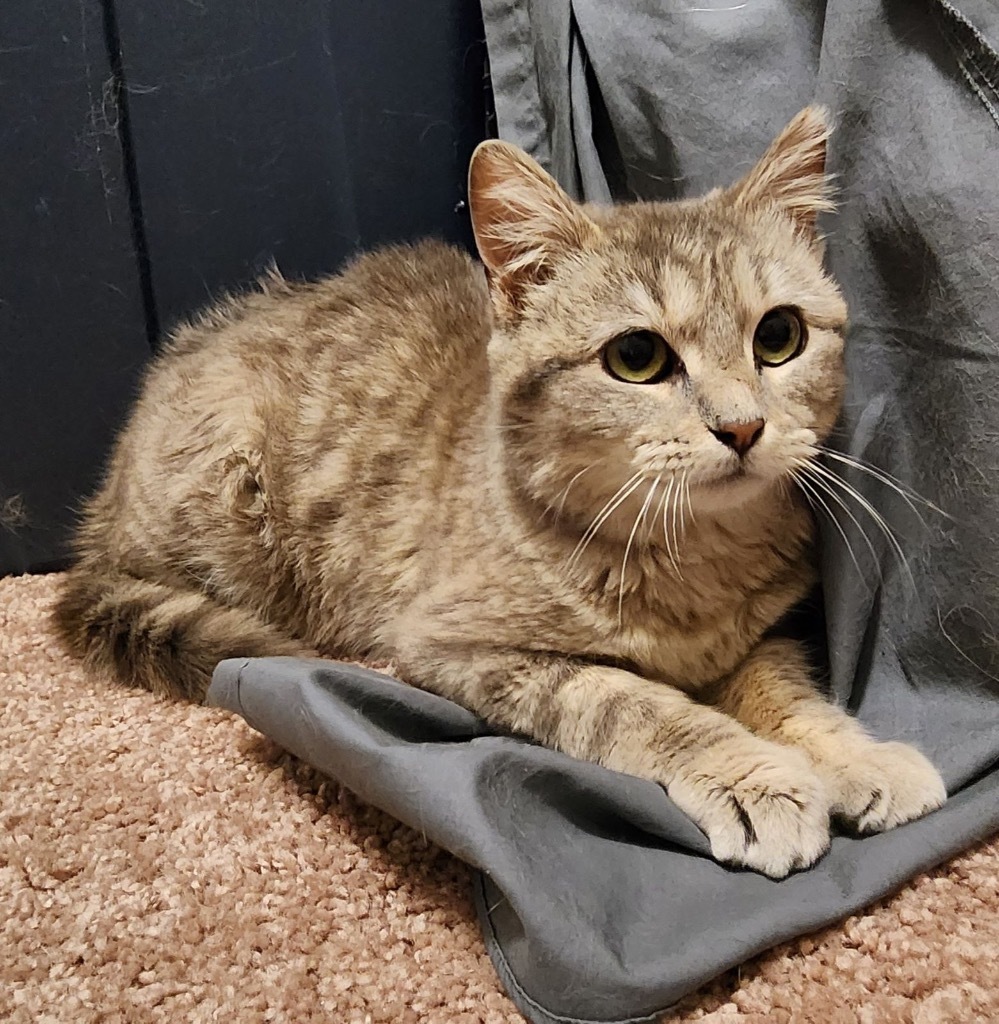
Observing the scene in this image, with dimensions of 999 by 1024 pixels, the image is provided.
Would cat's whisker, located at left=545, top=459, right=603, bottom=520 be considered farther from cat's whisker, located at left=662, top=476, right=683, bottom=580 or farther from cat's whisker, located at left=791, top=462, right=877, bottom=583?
cat's whisker, located at left=791, top=462, right=877, bottom=583

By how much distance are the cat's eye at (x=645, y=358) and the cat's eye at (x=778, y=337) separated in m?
0.10

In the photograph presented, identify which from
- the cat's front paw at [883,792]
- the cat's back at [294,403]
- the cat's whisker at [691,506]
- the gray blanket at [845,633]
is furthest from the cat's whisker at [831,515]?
the cat's back at [294,403]

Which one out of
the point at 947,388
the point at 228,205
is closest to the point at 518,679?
the point at 947,388

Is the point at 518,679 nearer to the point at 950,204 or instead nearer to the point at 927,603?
the point at 927,603

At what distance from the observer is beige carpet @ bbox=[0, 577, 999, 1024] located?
2.73 feet

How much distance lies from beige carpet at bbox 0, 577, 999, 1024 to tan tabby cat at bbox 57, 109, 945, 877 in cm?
11

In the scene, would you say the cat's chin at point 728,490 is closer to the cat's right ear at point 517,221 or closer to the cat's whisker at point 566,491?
the cat's whisker at point 566,491

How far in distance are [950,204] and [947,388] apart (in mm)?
189

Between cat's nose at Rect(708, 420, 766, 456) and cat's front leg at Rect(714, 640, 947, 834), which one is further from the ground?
cat's nose at Rect(708, 420, 766, 456)

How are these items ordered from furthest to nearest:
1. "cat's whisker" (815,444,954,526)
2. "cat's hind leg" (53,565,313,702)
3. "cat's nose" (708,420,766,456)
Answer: "cat's hind leg" (53,565,313,702) < "cat's whisker" (815,444,954,526) < "cat's nose" (708,420,766,456)

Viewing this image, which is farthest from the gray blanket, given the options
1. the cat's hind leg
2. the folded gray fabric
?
the cat's hind leg

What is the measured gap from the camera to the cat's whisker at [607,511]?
0.98m

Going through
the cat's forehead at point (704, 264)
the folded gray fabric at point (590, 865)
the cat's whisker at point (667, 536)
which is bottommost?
the folded gray fabric at point (590, 865)

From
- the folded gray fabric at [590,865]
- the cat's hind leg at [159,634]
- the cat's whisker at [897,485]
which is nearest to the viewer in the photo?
the folded gray fabric at [590,865]
